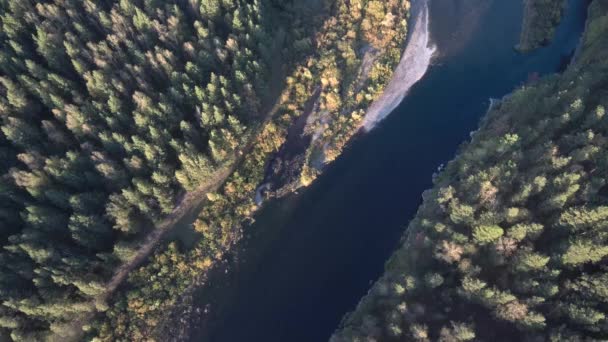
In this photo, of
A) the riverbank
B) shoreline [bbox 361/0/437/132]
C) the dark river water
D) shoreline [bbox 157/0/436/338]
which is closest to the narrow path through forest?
the riverbank

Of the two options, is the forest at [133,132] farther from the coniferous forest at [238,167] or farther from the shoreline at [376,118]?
the shoreline at [376,118]

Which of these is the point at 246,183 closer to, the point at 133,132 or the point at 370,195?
the point at 133,132

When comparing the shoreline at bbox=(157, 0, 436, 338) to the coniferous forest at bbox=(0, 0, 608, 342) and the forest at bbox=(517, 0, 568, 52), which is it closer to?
the coniferous forest at bbox=(0, 0, 608, 342)

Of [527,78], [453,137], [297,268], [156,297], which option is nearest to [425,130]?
[453,137]

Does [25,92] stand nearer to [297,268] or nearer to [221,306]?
[221,306]

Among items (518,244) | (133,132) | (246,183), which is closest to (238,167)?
(246,183)

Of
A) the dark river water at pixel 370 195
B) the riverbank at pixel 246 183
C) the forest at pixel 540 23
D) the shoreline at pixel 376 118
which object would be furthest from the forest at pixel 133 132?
the forest at pixel 540 23
